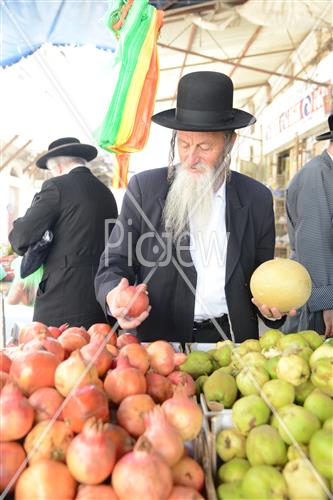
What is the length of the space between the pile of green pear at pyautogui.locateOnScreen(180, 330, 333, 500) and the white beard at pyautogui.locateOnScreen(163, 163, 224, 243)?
79 cm

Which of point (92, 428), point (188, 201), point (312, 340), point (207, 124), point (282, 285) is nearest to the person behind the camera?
point (92, 428)

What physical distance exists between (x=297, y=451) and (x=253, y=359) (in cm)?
41

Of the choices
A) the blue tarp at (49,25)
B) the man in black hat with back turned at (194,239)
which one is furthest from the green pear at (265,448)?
the blue tarp at (49,25)

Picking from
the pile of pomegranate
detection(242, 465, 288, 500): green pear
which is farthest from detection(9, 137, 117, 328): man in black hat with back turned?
detection(242, 465, 288, 500): green pear

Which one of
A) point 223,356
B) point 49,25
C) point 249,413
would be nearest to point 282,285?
point 223,356

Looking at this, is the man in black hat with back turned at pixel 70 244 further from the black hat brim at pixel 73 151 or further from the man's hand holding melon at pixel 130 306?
the man's hand holding melon at pixel 130 306

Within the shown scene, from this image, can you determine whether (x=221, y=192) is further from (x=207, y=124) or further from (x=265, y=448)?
(x=265, y=448)

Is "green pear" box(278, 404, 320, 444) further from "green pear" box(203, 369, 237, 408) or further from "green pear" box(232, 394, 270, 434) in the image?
"green pear" box(203, 369, 237, 408)

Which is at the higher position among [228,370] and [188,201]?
[188,201]

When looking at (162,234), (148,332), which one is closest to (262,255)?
(162,234)

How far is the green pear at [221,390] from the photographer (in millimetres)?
1334

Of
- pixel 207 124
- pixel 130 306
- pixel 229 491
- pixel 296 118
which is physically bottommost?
pixel 229 491

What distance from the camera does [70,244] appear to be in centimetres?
291

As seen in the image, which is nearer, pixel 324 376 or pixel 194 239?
pixel 324 376
